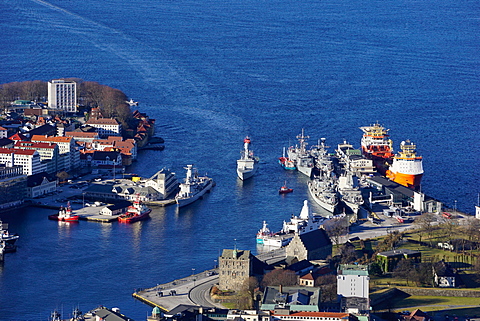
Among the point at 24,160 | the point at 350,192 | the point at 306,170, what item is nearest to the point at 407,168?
the point at 306,170

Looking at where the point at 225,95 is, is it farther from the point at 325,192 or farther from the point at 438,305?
the point at 438,305

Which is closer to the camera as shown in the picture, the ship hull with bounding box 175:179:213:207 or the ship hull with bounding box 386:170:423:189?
the ship hull with bounding box 175:179:213:207

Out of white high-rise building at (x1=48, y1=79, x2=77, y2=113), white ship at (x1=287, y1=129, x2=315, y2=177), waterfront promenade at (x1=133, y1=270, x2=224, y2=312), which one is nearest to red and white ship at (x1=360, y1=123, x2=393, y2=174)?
white ship at (x1=287, y1=129, x2=315, y2=177)

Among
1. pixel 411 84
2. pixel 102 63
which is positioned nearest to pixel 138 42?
pixel 102 63

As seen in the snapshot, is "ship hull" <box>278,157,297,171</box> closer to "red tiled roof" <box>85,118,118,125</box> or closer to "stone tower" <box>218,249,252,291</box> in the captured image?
"red tiled roof" <box>85,118,118,125</box>

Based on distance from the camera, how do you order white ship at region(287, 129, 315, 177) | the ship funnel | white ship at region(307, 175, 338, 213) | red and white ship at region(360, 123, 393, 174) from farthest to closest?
1. red and white ship at region(360, 123, 393, 174)
2. white ship at region(287, 129, 315, 177)
3. white ship at region(307, 175, 338, 213)
4. the ship funnel

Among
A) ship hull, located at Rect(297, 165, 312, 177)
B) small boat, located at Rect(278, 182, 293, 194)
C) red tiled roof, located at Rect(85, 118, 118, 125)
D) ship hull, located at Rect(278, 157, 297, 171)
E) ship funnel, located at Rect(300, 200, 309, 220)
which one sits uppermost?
red tiled roof, located at Rect(85, 118, 118, 125)
